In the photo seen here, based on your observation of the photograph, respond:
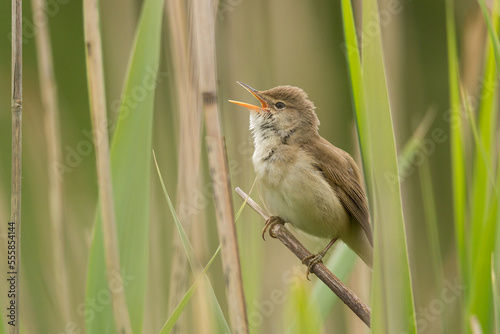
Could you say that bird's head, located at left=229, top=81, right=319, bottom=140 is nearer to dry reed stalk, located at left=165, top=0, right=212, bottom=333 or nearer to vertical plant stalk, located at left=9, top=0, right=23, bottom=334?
dry reed stalk, located at left=165, top=0, right=212, bottom=333

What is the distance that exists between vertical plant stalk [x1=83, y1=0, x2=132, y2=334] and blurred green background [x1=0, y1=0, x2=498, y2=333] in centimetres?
53

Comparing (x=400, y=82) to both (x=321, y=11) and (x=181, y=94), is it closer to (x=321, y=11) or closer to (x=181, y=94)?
(x=321, y=11)

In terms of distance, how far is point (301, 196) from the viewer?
259 cm

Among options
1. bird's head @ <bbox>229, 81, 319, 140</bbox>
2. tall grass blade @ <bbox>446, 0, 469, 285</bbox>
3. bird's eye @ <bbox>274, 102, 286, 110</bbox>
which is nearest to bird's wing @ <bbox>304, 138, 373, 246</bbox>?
bird's head @ <bbox>229, 81, 319, 140</bbox>

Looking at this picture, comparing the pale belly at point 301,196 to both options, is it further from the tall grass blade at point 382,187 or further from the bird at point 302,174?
the tall grass blade at point 382,187

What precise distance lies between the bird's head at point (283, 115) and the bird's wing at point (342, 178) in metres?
0.10

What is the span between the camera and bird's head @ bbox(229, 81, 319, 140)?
271cm

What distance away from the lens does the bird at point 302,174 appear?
2592 mm

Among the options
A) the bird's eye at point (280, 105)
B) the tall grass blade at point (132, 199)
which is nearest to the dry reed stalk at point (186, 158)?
the tall grass blade at point (132, 199)

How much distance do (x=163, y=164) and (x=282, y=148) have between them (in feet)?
2.01

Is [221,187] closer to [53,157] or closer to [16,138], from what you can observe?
[16,138]

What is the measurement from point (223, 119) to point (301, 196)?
0.48 m

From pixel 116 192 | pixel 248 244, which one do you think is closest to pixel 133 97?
pixel 116 192

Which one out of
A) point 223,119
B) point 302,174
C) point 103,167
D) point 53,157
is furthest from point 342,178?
point 103,167
